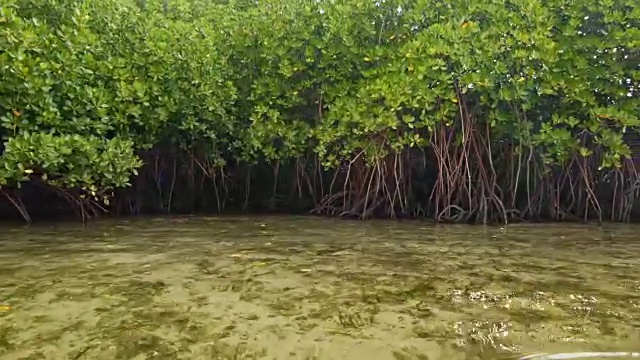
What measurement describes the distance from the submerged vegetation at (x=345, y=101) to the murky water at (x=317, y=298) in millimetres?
1478

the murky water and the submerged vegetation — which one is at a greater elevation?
the submerged vegetation

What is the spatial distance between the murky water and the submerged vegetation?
1478 millimetres

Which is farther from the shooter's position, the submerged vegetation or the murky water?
the submerged vegetation

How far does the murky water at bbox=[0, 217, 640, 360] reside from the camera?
167 cm

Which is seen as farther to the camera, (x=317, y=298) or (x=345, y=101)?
(x=345, y=101)

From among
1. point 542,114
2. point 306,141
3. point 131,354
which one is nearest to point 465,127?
point 542,114

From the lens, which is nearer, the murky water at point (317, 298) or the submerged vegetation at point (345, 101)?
the murky water at point (317, 298)

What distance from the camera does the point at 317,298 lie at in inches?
87.7

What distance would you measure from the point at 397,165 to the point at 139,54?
2984 mm

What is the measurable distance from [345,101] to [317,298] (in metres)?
3.75

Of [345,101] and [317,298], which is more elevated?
[345,101]

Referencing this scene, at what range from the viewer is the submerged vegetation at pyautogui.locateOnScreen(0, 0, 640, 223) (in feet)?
16.3

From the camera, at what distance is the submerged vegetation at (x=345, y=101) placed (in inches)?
195

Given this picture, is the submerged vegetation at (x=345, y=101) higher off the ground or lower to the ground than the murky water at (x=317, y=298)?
higher
